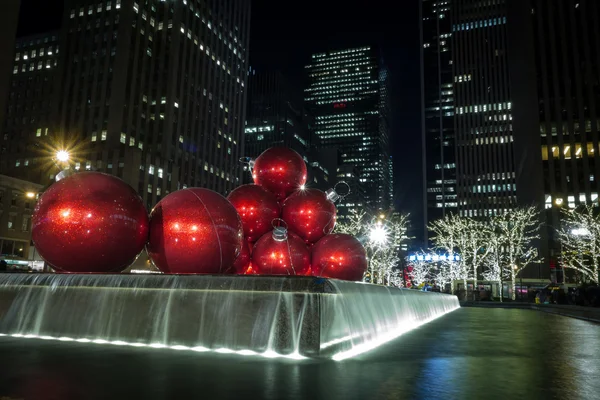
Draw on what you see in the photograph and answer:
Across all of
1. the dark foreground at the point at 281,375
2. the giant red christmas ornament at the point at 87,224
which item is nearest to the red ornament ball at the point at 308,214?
the giant red christmas ornament at the point at 87,224

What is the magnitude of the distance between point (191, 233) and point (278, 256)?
85.5 inches

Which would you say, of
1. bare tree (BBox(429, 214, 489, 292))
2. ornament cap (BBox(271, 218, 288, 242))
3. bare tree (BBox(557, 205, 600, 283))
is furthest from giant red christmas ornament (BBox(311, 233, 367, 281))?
bare tree (BBox(429, 214, 489, 292))

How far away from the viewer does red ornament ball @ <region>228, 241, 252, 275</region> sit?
9615 mm

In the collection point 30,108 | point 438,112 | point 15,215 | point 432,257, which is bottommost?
point 432,257

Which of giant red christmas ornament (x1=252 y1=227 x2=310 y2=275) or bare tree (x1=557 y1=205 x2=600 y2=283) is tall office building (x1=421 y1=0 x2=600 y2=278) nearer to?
bare tree (x1=557 y1=205 x2=600 y2=283)

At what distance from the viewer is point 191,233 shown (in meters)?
7.78

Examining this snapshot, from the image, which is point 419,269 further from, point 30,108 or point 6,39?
point 30,108

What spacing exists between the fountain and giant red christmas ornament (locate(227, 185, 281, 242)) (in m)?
2.85

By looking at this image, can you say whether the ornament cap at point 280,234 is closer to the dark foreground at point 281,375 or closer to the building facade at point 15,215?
the dark foreground at point 281,375

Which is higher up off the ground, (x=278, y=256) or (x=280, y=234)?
(x=280, y=234)

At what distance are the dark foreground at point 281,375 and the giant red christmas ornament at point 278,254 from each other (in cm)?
331

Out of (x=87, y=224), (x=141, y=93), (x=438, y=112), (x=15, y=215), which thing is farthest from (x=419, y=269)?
(x=438, y=112)

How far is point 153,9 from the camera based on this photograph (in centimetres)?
8675

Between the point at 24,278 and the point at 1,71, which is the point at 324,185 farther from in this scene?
the point at 24,278
